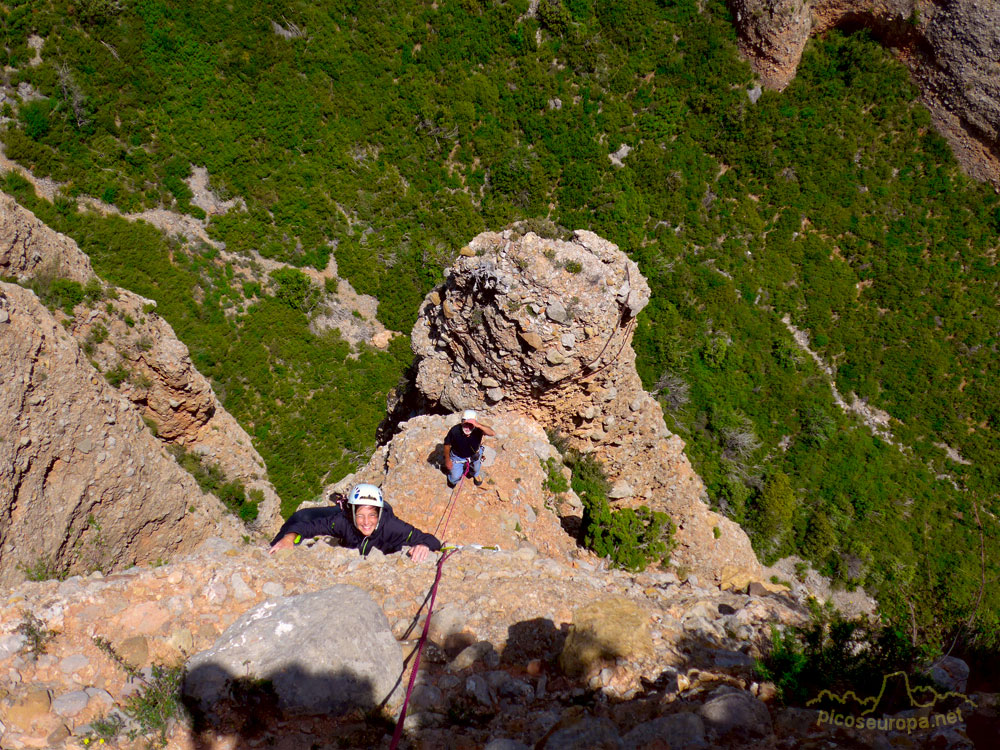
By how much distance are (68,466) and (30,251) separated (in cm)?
662

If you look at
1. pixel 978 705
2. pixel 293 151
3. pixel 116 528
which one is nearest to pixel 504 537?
pixel 116 528

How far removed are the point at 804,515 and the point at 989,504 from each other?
8158 millimetres

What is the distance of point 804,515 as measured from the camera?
66.4ft

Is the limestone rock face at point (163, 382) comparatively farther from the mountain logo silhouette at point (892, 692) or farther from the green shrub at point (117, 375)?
the mountain logo silhouette at point (892, 692)

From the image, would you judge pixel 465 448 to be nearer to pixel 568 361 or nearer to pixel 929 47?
pixel 568 361

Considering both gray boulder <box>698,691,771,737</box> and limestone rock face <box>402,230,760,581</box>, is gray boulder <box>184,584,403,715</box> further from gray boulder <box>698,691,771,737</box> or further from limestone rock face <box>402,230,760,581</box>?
limestone rock face <box>402,230,760,581</box>

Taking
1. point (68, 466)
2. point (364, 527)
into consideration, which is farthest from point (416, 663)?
point (68, 466)

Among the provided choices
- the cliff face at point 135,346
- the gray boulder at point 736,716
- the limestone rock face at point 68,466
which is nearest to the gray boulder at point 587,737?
the gray boulder at point 736,716

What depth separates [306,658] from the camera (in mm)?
5129

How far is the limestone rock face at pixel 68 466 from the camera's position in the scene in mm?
6738

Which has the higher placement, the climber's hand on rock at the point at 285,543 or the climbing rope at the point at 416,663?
the climbing rope at the point at 416,663

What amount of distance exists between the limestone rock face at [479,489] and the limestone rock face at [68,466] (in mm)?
4281

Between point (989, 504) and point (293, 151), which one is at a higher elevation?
point (989, 504)

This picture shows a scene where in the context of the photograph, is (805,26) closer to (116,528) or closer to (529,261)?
(529,261)
